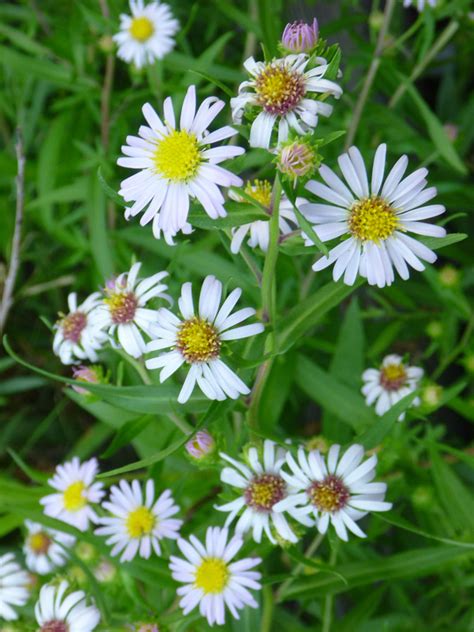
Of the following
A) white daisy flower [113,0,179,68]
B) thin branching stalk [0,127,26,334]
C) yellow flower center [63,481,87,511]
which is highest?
white daisy flower [113,0,179,68]

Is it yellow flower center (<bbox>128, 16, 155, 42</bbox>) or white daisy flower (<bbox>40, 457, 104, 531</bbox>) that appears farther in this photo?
yellow flower center (<bbox>128, 16, 155, 42</bbox>)

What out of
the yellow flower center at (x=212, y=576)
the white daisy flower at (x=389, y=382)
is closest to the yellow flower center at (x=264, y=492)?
the yellow flower center at (x=212, y=576)

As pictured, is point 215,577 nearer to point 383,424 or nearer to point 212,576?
point 212,576

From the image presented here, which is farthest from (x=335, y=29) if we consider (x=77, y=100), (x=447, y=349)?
(x=447, y=349)

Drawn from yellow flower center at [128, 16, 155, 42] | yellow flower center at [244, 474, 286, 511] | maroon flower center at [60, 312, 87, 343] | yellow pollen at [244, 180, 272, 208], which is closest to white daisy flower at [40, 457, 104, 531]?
maroon flower center at [60, 312, 87, 343]

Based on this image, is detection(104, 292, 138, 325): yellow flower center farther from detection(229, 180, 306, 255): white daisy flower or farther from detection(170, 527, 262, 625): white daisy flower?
detection(170, 527, 262, 625): white daisy flower

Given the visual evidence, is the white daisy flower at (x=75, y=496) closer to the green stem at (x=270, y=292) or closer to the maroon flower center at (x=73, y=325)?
the maroon flower center at (x=73, y=325)

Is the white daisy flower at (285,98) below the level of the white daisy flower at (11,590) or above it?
above
